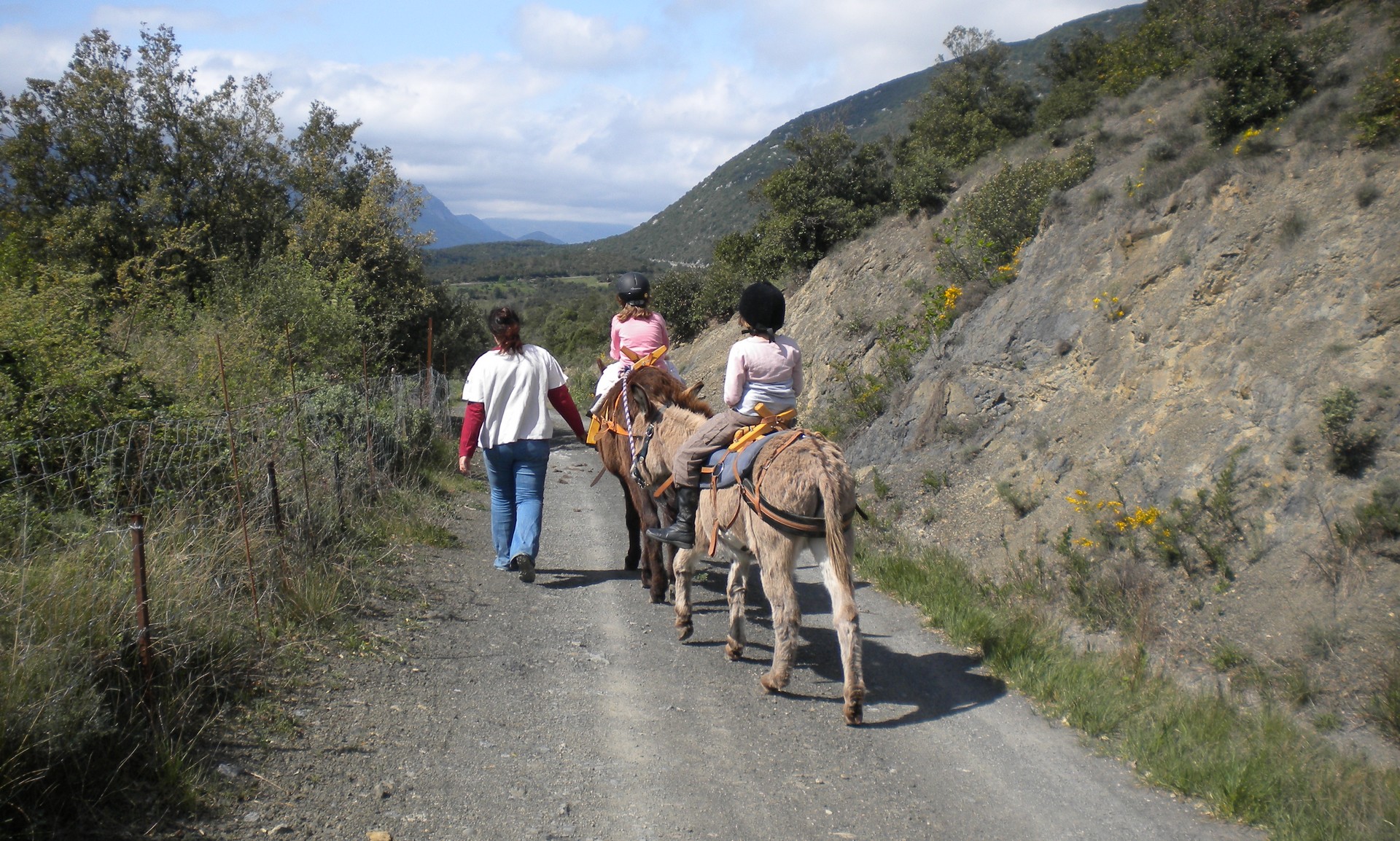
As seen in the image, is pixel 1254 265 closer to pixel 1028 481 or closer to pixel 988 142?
pixel 1028 481

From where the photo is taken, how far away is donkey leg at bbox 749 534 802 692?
16.8 feet

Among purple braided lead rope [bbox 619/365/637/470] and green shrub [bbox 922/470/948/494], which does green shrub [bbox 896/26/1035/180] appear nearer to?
green shrub [bbox 922/470/948/494]

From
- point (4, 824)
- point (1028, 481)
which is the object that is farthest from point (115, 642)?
point (1028, 481)

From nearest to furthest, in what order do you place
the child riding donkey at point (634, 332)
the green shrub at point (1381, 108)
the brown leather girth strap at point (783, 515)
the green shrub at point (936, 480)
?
Answer: the brown leather girth strap at point (783, 515), the child riding donkey at point (634, 332), the green shrub at point (1381, 108), the green shrub at point (936, 480)

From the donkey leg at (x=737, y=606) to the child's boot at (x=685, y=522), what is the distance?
364mm

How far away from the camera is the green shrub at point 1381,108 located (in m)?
8.31

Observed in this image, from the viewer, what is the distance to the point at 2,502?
4.60 metres

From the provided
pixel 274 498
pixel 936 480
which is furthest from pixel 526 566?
pixel 936 480

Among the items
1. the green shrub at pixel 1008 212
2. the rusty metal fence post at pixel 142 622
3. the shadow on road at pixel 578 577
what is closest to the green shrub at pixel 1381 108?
the green shrub at pixel 1008 212

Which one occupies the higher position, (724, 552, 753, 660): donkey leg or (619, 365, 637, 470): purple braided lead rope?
(619, 365, 637, 470): purple braided lead rope

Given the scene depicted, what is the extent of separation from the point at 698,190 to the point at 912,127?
101m

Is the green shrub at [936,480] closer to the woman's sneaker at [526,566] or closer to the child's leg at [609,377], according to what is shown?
Answer: the child's leg at [609,377]

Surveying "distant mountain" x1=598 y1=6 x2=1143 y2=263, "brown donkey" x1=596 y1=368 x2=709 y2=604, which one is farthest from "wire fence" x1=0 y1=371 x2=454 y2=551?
"distant mountain" x1=598 y1=6 x2=1143 y2=263

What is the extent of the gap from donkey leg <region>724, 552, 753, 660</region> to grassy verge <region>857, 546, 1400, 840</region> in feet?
5.43
